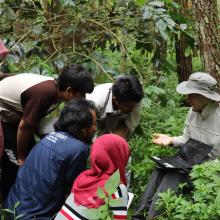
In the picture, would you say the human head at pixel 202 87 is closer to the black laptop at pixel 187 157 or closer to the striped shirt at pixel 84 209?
the black laptop at pixel 187 157

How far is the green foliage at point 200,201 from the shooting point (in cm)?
269

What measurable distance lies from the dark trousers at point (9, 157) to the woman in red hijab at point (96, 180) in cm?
96

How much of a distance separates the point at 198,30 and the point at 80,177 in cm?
247

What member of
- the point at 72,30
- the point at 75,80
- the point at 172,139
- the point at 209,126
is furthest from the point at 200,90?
the point at 72,30

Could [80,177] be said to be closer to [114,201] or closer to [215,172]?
[114,201]

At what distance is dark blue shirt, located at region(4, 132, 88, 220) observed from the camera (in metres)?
2.83

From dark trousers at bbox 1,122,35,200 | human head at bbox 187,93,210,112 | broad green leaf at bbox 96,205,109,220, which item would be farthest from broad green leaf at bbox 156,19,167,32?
broad green leaf at bbox 96,205,109,220

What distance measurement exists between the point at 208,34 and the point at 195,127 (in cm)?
118

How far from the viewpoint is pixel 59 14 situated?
4625 millimetres

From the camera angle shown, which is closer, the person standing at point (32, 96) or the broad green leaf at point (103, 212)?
the broad green leaf at point (103, 212)

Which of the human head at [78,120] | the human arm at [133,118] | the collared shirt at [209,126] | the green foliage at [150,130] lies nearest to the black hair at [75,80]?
the human head at [78,120]

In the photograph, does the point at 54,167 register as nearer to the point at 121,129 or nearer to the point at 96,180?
the point at 96,180

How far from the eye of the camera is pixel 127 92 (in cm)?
331

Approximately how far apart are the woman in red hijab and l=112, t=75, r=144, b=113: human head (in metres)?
0.66
